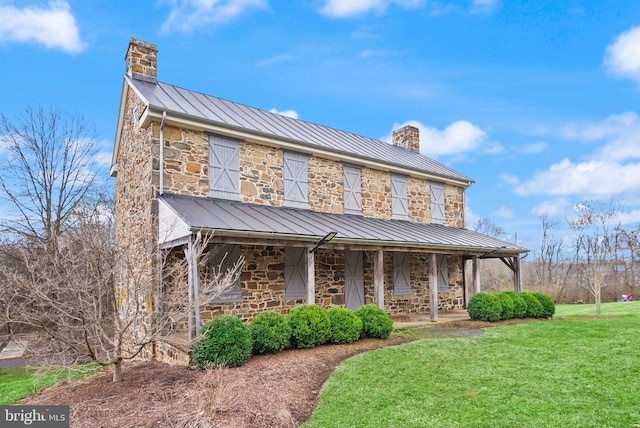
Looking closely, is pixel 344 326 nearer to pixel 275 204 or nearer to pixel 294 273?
pixel 294 273

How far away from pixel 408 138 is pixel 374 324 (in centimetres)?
1070

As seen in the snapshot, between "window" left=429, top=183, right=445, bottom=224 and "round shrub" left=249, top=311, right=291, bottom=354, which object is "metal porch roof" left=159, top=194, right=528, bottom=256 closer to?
"window" left=429, top=183, right=445, bottom=224

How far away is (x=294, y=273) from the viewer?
10695 mm

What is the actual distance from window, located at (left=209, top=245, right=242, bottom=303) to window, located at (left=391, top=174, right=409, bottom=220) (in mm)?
5988

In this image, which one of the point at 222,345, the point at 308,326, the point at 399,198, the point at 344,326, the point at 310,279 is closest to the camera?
the point at 222,345

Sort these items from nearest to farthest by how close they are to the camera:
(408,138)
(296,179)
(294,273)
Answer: (294,273) < (296,179) < (408,138)

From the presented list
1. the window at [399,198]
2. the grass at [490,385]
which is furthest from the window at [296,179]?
the grass at [490,385]

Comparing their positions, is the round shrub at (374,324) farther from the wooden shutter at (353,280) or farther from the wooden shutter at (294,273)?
the wooden shutter at (353,280)

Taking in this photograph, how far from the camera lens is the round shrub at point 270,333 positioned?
24.8ft

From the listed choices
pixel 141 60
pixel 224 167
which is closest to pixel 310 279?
pixel 224 167

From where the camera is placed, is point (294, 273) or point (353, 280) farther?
point (353, 280)

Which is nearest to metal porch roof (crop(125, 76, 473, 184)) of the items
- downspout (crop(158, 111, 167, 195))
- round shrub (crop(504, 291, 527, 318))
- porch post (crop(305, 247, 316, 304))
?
downspout (crop(158, 111, 167, 195))

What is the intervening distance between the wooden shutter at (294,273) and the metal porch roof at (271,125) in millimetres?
2987

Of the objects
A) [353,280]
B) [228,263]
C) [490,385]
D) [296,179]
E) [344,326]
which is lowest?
[490,385]
